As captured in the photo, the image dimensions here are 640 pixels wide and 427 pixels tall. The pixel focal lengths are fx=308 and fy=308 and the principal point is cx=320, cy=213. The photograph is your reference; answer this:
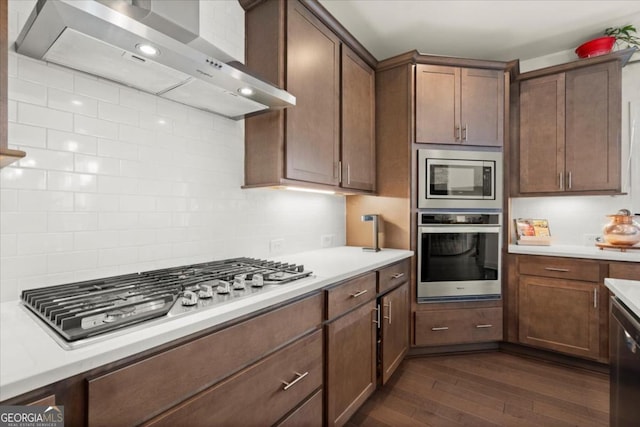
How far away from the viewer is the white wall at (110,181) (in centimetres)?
112

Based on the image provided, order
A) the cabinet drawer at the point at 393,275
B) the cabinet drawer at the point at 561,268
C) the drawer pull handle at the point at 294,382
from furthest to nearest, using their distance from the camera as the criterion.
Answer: the cabinet drawer at the point at 561,268 → the cabinet drawer at the point at 393,275 → the drawer pull handle at the point at 294,382

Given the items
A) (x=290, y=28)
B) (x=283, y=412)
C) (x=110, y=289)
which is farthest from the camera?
(x=290, y=28)

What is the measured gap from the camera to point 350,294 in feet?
5.50

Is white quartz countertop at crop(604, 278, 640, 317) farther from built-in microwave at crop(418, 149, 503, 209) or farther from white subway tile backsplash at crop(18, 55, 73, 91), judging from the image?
white subway tile backsplash at crop(18, 55, 73, 91)

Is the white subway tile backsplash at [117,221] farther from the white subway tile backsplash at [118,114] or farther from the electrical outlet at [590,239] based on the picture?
the electrical outlet at [590,239]

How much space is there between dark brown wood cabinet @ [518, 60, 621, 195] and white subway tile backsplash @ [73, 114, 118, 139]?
3.15 metres

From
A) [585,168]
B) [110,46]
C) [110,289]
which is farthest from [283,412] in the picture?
[585,168]

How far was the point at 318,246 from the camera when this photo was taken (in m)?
2.56

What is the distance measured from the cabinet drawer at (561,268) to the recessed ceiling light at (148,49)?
9.58 feet

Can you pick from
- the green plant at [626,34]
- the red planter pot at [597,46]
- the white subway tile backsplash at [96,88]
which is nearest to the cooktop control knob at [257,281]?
the white subway tile backsplash at [96,88]

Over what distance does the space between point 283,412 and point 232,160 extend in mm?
1358

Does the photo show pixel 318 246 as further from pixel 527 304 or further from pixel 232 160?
pixel 527 304

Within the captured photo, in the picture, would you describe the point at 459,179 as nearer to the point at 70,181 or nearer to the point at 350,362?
the point at 350,362

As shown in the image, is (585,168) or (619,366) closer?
(619,366)
